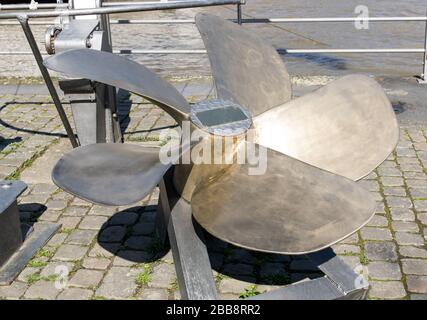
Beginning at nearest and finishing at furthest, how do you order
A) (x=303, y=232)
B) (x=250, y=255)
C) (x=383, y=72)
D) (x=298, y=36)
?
1. (x=303, y=232)
2. (x=250, y=255)
3. (x=383, y=72)
4. (x=298, y=36)

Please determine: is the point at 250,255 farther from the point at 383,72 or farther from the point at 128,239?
the point at 383,72

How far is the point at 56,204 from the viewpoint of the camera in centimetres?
451

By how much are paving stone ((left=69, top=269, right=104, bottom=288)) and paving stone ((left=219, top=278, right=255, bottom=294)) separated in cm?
74

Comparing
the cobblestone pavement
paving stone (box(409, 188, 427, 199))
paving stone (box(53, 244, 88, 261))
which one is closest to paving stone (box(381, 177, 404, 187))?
the cobblestone pavement

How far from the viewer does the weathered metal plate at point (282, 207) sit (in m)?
2.46

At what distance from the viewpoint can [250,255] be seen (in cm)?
381

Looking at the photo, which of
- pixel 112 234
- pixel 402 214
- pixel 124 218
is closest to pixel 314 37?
pixel 402 214

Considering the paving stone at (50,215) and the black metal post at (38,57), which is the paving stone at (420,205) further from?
the black metal post at (38,57)

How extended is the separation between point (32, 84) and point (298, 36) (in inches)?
215

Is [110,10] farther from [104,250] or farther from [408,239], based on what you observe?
[408,239]

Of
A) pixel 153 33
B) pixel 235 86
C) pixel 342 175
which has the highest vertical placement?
pixel 235 86

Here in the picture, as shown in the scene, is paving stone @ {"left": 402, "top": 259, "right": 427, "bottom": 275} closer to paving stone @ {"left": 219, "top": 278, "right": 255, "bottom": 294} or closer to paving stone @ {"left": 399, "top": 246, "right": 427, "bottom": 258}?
paving stone @ {"left": 399, "top": 246, "right": 427, "bottom": 258}
